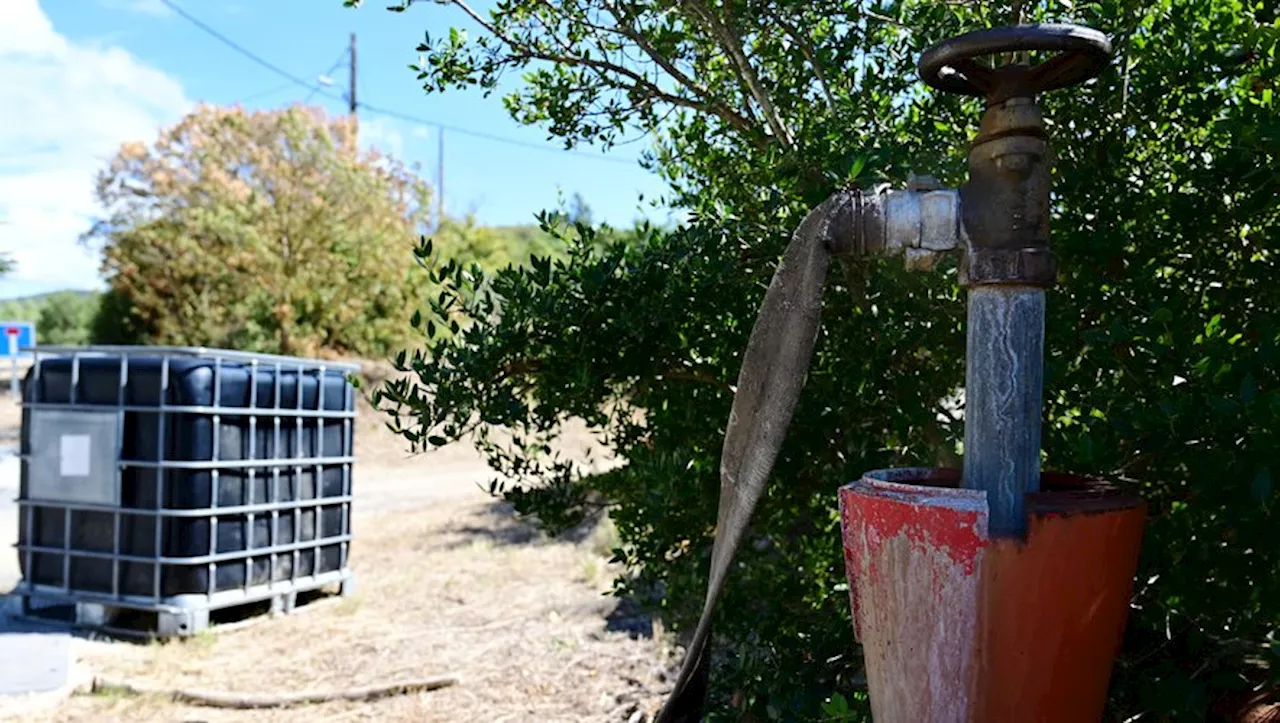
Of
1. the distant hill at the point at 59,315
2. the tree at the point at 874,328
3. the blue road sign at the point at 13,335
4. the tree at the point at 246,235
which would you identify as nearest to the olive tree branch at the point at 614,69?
the tree at the point at 874,328

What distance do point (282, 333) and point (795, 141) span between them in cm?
1675

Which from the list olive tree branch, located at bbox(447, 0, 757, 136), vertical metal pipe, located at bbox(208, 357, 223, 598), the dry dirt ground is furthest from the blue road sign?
olive tree branch, located at bbox(447, 0, 757, 136)

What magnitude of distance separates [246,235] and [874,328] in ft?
55.8

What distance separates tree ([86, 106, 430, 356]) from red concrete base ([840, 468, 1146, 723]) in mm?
17248

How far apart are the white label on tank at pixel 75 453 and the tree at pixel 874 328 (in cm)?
423

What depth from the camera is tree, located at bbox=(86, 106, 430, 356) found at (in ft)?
59.7

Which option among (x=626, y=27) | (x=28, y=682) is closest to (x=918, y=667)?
(x=626, y=27)

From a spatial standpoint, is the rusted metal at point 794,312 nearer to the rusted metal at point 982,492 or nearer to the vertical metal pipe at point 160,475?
the rusted metal at point 982,492

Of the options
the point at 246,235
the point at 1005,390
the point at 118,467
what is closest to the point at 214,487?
the point at 118,467

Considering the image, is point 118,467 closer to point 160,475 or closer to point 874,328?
point 160,475

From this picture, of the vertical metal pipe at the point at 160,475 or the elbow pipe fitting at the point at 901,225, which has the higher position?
the elbow pipe fitting at the point at 901,225

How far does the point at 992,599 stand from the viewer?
168cm

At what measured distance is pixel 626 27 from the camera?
3.12 m

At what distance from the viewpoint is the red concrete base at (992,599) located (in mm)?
1672
